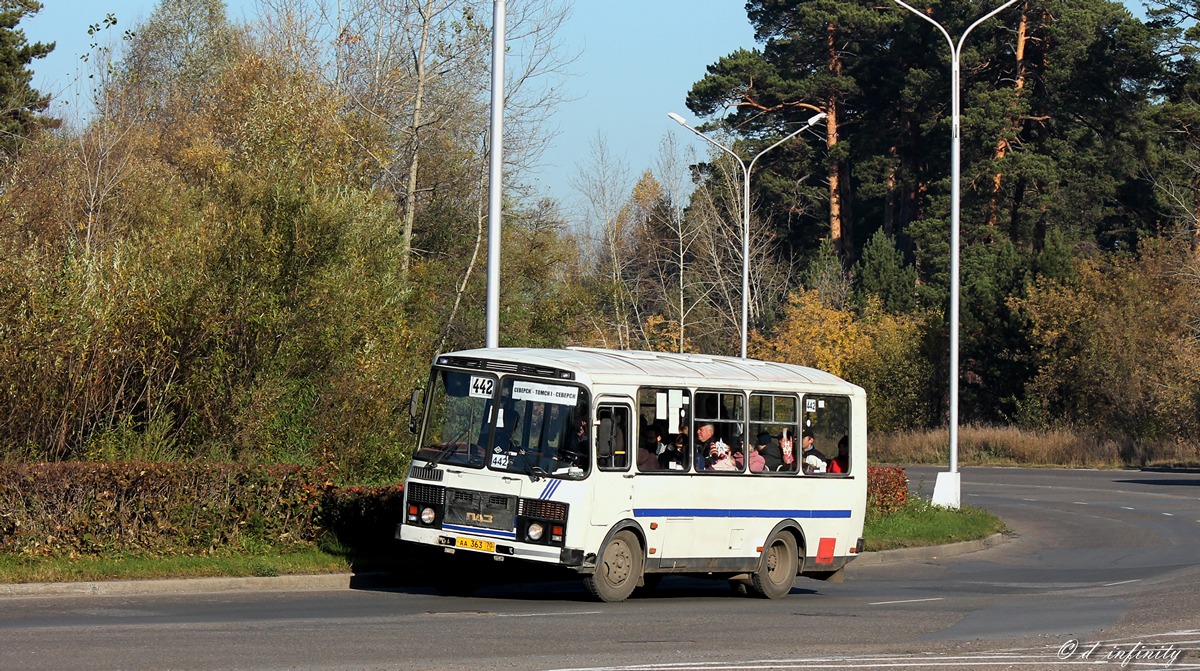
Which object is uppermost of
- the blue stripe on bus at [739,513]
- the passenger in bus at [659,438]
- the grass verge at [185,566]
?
the passenger in bus at [659,438]

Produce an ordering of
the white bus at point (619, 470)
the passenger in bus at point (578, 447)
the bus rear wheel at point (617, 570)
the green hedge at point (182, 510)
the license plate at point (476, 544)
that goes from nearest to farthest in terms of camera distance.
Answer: the license plate at point (476, 544) → the white bus at point (619, 470) → the passenger in bus at point (578, 447) → the green hedge at point (182, 510) → the bus rear wheel at point (617, 570)

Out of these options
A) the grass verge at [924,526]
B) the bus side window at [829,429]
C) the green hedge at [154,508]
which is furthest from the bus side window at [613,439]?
the grass verge at [924,526]

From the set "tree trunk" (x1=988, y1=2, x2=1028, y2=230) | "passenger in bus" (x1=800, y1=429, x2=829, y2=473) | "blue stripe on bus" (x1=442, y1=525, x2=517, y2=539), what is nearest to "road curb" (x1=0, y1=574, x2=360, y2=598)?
"blue stripe on bus" (x1=442, y1=525, x2=517, y2=539)

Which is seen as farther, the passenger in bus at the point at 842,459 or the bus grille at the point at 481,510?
the passenger in bus at the point at 842,459

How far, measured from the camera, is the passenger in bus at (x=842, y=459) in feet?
61.7

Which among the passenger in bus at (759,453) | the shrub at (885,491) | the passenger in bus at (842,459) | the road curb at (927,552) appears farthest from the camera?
the shrub at (885,491)

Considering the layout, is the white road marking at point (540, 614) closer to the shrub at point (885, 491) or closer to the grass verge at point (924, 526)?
the grass verge at point (924, 526)

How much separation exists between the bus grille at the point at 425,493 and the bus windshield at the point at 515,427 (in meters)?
0.34

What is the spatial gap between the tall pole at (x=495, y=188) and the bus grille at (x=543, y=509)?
401 cm

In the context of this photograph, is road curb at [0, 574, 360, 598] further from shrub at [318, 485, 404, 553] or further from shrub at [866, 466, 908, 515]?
shrub at [866, 466, 908, 515]

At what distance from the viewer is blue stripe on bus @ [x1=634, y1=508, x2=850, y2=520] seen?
16.4 meters

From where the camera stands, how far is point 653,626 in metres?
13.9

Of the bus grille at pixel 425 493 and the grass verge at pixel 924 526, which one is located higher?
the bus grille at pixel 425 493

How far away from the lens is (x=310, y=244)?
20.9 metres
